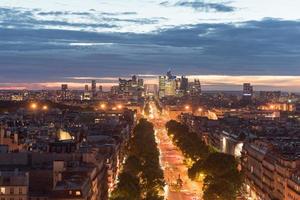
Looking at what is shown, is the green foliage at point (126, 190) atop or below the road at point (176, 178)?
atop

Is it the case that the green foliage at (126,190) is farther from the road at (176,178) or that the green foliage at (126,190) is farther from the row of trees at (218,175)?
the road at (176,178)

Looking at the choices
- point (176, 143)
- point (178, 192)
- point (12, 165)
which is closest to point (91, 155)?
point (12, 165)

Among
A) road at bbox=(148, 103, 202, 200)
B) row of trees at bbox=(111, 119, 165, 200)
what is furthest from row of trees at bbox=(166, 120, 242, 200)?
row of trees at bbox=(111, 119, 165, 200)

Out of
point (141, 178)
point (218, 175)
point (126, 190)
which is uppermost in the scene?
point (126, 190)

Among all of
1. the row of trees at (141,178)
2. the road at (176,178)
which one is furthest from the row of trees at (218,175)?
the row of trees at (141,178)

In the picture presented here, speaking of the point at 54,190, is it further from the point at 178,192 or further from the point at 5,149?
the point at 178,192

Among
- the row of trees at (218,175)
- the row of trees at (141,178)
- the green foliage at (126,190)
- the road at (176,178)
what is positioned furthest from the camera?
the road at (176,178)

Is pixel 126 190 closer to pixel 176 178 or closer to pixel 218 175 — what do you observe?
pixel 218 175

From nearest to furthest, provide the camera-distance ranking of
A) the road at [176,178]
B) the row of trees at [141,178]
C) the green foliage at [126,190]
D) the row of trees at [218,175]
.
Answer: the green foliage at [126,190], the row of trees at [141,178], the row of trees at [218,175], the road at [176,178]

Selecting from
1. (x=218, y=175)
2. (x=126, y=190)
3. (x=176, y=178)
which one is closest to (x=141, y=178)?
(x=218, y=175)

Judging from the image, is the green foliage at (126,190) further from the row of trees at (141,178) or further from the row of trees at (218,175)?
the row of trees at (218,175)

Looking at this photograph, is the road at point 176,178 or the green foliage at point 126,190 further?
the road at point 176,178

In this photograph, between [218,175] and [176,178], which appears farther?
[176,178]
